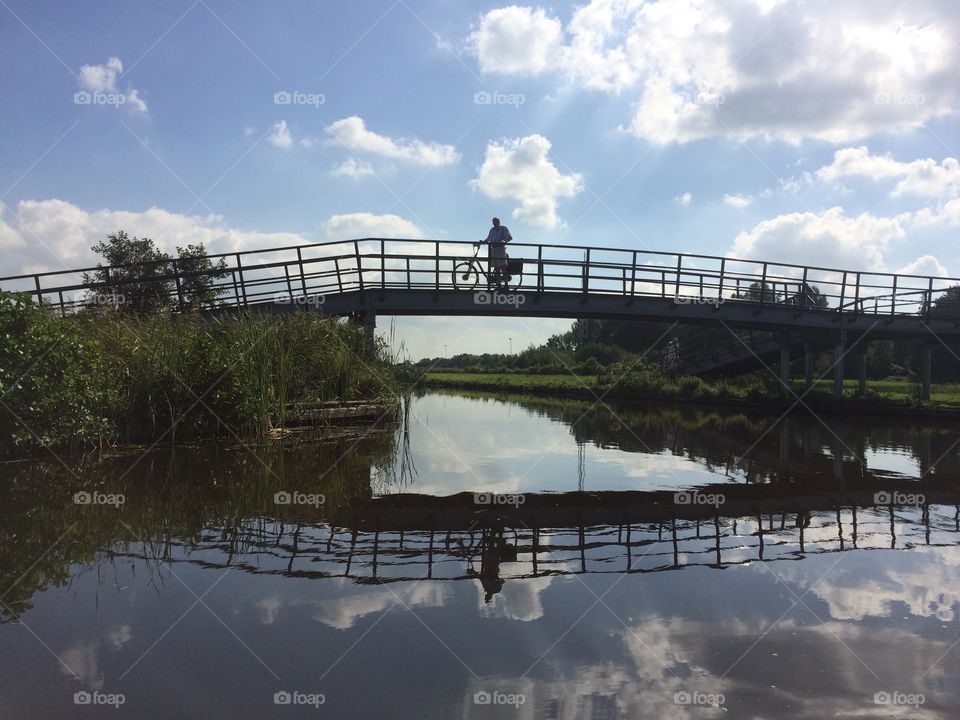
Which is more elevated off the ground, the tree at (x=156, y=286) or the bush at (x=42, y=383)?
the tree at (x=156, y=286)

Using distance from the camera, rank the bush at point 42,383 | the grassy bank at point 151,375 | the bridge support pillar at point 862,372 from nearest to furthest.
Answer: the bush at point 42,383
the grassy bank at point 151,375
the bridge support pillar at point 862,372

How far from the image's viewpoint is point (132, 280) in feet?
56.6

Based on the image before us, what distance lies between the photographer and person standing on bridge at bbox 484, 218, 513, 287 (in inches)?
727

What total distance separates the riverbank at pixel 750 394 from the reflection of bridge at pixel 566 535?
1481cm

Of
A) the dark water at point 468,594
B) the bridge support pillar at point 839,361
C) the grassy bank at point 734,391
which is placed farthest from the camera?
the bridge support pillar at point 839,361

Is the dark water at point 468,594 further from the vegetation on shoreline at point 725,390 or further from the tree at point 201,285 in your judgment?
the vegetation on shoreline at point 725,390

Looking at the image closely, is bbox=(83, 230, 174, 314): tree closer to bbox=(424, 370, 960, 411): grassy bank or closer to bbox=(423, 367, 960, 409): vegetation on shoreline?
bbox=(423, 367, 960, 409): vegetation on shoreline

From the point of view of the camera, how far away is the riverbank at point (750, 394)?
A: 21250 mm

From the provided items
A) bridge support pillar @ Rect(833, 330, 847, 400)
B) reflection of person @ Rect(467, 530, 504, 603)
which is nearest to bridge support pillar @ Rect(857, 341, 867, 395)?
bridge support pillar @ Rect(833, 330, 847, 400)

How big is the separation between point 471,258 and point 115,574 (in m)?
14.5

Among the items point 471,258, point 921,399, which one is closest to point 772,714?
point 471,258

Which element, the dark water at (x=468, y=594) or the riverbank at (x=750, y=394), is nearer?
the dark water at (x=468, y=594)

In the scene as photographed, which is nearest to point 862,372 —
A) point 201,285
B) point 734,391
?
point 734,391

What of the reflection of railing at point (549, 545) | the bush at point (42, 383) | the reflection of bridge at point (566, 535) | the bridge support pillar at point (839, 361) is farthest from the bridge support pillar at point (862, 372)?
the bush at point (42, 383)
